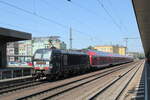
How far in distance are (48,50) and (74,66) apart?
612cm

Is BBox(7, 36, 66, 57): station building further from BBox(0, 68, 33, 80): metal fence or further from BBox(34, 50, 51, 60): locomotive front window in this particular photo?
BBox(34, 50, 51, 60): locomotive front window

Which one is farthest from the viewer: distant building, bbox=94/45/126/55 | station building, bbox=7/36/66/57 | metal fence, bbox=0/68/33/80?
distant building, bbox=94/45/126/55

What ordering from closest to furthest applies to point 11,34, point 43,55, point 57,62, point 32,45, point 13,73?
1. point 43,55
2. point 57,62
3. point 13,73
4. point 11,34
5. point 32,45

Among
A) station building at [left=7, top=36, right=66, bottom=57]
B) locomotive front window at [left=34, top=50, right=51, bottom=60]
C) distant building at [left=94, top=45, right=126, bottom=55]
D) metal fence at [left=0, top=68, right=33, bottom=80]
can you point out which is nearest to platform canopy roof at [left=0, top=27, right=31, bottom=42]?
metal fence at [left=0, top=68, right=33, bottom=80]

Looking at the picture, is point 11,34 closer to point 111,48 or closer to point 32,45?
point 32,45

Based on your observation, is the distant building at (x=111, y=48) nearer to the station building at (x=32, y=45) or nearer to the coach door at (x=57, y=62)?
the station building at (x=32, y=45)

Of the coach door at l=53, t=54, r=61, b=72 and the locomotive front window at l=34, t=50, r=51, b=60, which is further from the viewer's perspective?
the coach door at l=53, t=54, r=61, b=72

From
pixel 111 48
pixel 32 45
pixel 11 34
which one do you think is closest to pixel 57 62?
pixel 11 34

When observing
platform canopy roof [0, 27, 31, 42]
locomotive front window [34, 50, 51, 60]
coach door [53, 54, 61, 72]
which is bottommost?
coach door [53, 54, 61, 72]

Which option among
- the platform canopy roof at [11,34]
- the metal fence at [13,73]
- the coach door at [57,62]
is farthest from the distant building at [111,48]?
the coach door at [57,62]

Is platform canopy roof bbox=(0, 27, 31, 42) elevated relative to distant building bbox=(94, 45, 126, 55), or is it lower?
lower

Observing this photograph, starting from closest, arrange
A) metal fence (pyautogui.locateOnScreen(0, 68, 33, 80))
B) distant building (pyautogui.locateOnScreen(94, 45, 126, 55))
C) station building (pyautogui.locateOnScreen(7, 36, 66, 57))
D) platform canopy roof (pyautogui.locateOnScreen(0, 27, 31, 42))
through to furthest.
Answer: metal fence (pyautogui.locateOnScreen(0, 68, 33, 80)) → platform canopy roof (pyautogui.locateOnScreen(0, 27, 31, 42)) → station building (pyautogui.locateOnScreen(7, 36, 66, 57)) → distant building (pyautogui.locateOnScreen(94, 45, 126, 55))

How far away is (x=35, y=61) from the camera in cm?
2177

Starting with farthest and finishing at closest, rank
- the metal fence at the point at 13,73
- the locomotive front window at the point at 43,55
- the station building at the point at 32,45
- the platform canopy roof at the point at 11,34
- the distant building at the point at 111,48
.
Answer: the distant building at the point at 111,48 → the station building at the point at 32,45 → the platform canopy roof at the point at 11,34 → the metal fence at the point at 13,73 → the locomotive front window at the point at 43,55
